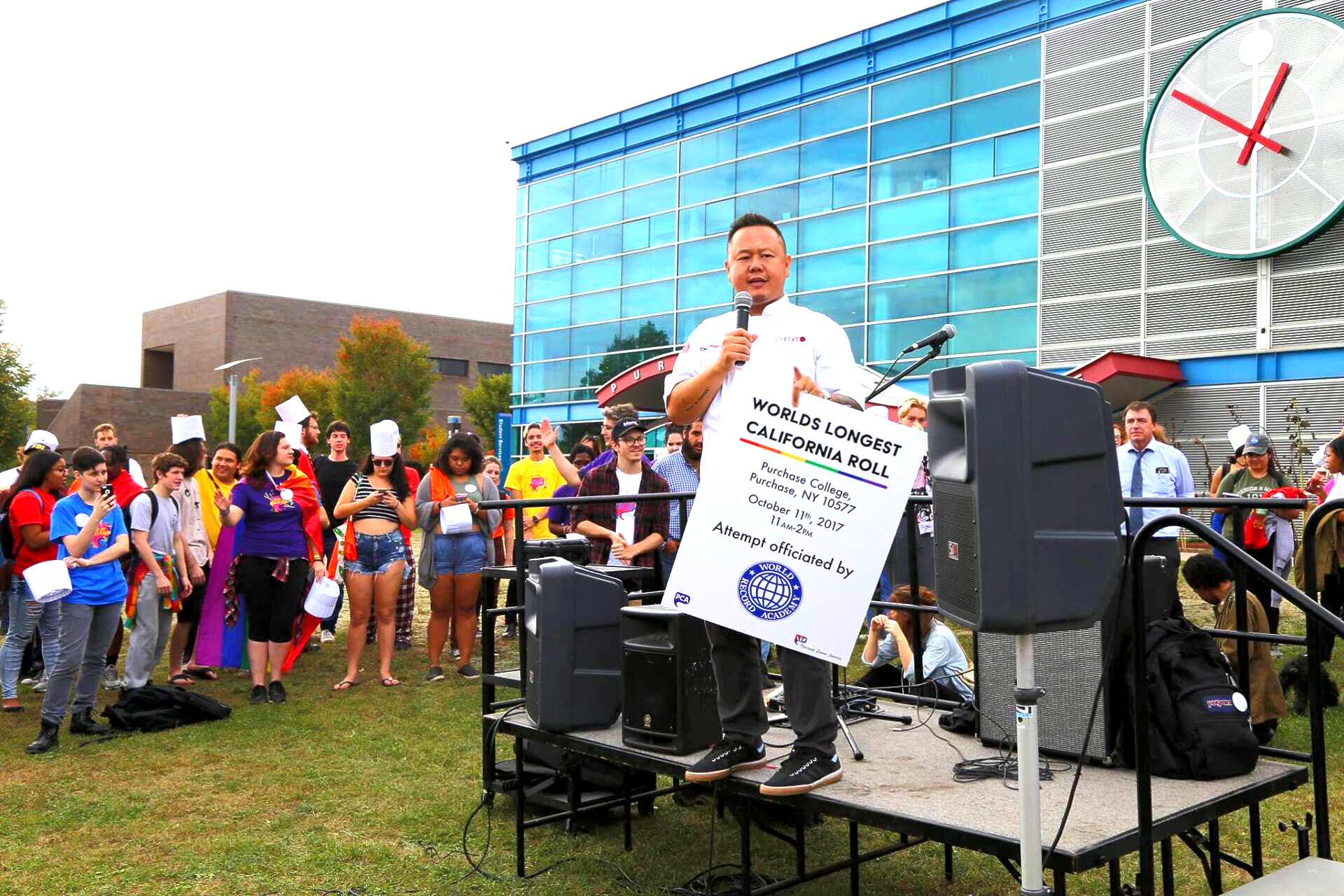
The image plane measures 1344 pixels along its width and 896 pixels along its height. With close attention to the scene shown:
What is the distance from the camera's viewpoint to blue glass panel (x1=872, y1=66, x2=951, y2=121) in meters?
27.3

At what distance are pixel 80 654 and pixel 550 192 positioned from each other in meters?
33.1

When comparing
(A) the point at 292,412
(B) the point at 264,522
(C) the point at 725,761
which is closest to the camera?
(C) the point at 725,761

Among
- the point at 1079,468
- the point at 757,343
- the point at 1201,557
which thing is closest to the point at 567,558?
the point at 757,343

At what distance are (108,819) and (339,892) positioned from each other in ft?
5.95

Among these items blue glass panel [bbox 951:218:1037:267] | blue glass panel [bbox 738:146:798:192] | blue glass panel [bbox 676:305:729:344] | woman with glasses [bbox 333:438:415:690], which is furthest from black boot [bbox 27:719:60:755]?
blue glass panel [bbox 738:146:798:192]

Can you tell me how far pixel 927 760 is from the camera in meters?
4.29

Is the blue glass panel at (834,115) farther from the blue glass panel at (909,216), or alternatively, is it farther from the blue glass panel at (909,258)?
the blue glass panel at (909,258)

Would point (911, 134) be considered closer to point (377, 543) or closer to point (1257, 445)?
point (1257, 445)

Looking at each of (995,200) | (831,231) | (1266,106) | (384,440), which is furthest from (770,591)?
(831,231)

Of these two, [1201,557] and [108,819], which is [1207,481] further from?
[108,819]

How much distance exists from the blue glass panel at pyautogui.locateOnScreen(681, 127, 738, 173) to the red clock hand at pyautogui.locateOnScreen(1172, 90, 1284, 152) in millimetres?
13096

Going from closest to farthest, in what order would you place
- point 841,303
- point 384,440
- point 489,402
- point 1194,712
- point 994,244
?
point 1194,712 < point 384,440 < point 994,244 < point 841,303 < point 489,402

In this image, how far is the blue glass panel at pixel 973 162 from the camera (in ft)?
87.4

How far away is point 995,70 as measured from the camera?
26.3 metres
